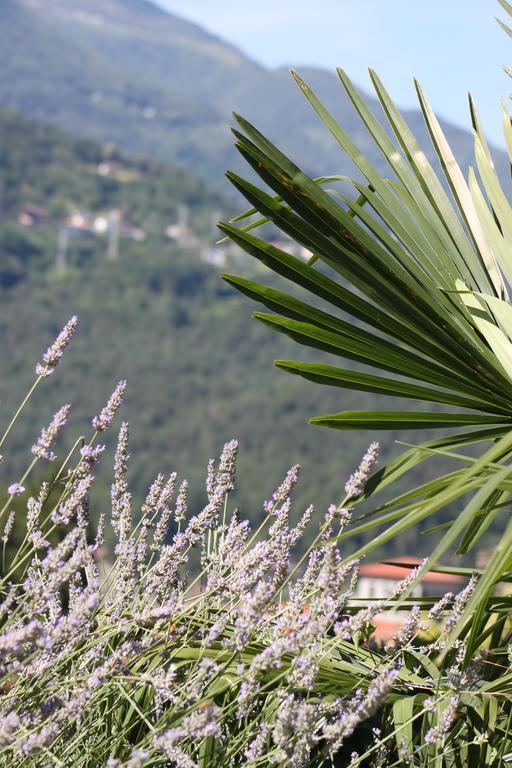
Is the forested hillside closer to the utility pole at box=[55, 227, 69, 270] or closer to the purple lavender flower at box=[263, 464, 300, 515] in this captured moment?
the utility pole at box=[55, 227, 69, 270]

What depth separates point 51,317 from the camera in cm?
10356

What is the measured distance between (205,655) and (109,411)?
0.42 metres

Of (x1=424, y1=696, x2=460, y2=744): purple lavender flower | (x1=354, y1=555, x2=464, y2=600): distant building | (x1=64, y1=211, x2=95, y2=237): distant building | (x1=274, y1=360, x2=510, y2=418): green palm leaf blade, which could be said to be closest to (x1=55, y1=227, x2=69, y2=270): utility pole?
(x1=64, y1=211, x2=95, y2=237): distant building

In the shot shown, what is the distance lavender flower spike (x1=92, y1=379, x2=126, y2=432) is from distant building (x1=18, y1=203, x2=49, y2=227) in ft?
417

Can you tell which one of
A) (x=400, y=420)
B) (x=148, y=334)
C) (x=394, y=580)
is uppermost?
(x=400, y=420)

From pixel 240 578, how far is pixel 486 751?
59 centimetres

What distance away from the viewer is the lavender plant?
Answer: 1.28m

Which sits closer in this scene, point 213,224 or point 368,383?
point 368,383

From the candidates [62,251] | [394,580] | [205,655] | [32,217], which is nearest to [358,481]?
[205,655]

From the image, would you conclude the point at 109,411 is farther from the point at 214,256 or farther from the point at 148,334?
the point at 214,256

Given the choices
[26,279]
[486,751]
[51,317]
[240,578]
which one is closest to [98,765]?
[240,578]

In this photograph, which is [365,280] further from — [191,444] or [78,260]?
[78,260]

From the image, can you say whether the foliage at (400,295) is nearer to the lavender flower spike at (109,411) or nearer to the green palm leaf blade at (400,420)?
the green palm leaf blade at (400,420)

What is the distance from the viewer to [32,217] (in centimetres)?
12594
